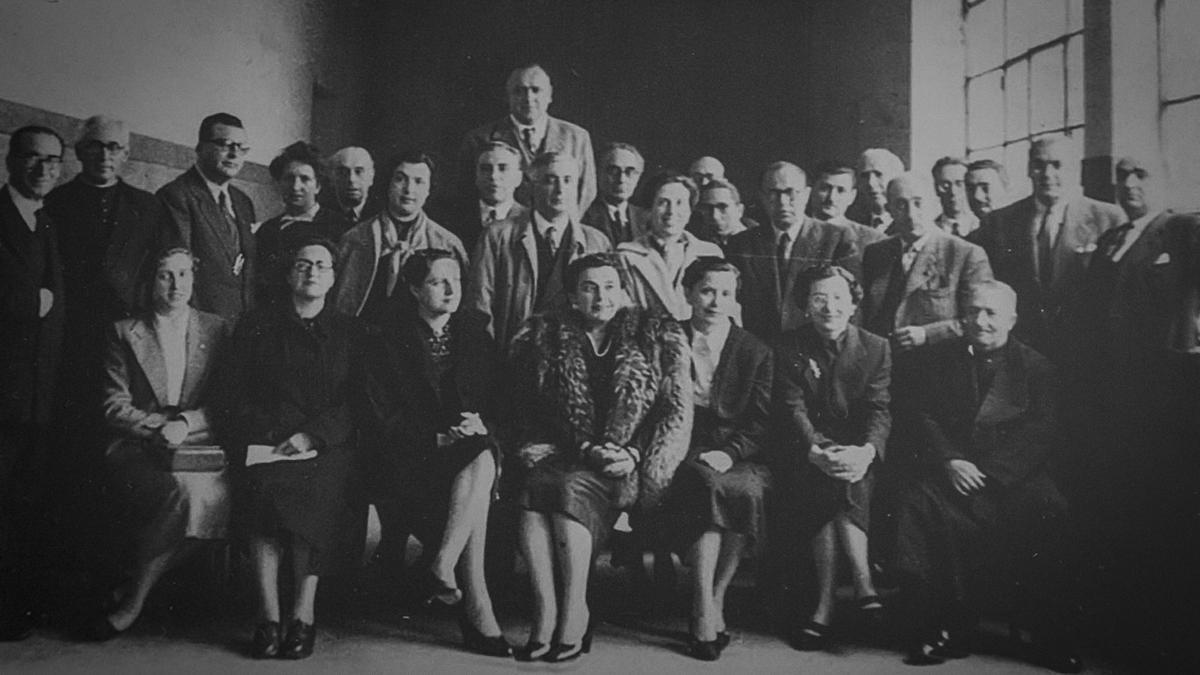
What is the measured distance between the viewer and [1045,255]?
4.29 metres

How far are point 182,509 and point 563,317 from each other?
1.64 metres

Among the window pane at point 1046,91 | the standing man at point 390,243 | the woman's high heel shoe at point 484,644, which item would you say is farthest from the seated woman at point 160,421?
the window pane at point 1046,91

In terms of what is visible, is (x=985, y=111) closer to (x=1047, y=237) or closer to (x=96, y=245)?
(x=1047, y=237)

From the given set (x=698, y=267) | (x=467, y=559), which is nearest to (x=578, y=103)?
(x=698, y=267)

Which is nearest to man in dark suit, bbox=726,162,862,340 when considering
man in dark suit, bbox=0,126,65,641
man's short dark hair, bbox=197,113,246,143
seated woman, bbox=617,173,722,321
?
seated woman, bbox=617,173,722,321

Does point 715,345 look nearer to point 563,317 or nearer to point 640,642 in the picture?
point 563,317

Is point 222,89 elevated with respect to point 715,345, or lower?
elevated

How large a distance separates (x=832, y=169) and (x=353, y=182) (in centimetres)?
192

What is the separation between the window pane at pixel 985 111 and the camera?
429cm

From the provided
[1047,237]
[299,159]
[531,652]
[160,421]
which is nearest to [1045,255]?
[1047,237]

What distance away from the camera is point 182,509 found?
161 inches

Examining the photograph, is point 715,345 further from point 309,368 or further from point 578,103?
point 309,368

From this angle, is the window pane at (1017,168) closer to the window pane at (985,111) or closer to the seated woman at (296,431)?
the window pane at (985,111)

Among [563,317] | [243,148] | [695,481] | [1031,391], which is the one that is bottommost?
[695,481]
